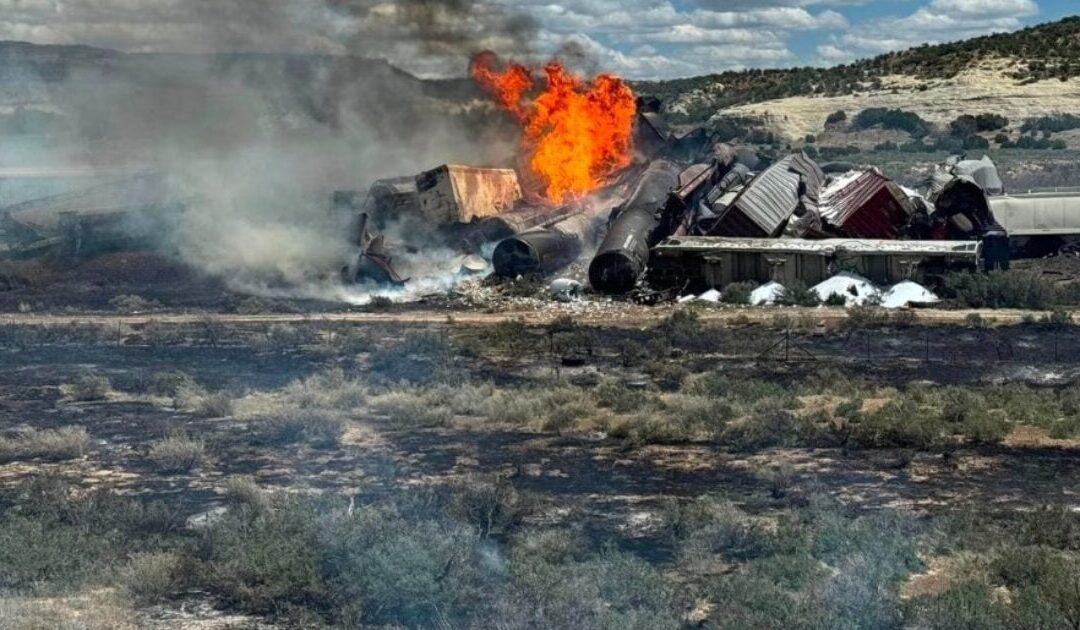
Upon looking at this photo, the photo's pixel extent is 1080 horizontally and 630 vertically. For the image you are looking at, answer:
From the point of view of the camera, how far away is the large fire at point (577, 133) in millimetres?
42156

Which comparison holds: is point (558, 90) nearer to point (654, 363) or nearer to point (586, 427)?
point (654, 363)

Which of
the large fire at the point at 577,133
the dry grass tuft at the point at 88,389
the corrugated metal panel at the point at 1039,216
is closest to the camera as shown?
the dry grass tuft at the point at 88,389

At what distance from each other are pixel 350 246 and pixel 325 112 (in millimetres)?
29344

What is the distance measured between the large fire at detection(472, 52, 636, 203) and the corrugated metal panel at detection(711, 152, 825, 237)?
7737 mm

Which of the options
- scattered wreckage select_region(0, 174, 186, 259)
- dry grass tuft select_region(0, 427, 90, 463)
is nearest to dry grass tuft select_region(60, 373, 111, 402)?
dry grass tuft select_region(0, 427, 90, 463)

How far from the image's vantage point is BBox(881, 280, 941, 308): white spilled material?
28.8 m

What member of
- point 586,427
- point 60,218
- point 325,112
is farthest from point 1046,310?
point 325,112

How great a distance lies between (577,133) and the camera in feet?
141

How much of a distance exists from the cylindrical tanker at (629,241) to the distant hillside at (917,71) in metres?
41.8

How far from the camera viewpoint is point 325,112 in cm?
6294

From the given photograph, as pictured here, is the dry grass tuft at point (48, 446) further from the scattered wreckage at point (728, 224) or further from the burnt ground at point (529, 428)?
the scattered wreckage at point (728, 224)

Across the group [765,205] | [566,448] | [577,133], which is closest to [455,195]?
[577,133]

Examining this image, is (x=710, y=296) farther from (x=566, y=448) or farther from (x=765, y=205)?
(x=566, y=448)

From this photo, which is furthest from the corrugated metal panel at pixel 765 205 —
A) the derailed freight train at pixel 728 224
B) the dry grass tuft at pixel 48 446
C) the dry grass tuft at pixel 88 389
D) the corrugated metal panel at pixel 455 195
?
the dry grass tuft at pixel 48 446
